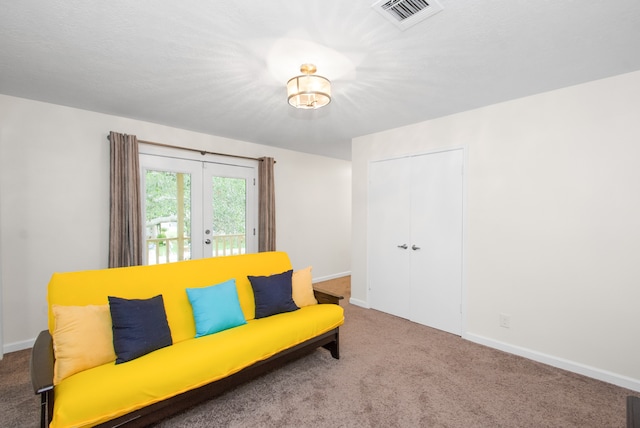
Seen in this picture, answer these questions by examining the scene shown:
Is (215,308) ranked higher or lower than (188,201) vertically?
lower

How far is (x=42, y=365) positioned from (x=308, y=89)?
2269 mm

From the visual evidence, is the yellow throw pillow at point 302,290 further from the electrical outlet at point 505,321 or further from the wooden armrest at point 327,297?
the electrical outlet at point 505,321

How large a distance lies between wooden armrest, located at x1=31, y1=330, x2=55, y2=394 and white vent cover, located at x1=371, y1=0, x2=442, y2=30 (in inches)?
98.1

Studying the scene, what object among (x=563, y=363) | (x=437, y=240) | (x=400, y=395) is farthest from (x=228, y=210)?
(x=563, y=363)

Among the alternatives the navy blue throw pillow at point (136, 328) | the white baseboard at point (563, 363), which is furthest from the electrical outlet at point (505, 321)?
the navy blue throw pillow at point (136, 328)

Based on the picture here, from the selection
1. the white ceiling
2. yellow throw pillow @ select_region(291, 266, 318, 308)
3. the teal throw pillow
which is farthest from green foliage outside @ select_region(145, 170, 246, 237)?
yellow throw pillow @ select_region(291, 266, 318, 308)

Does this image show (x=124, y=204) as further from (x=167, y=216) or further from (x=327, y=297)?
(x=327, y=297)

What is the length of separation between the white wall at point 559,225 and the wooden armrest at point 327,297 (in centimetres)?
149

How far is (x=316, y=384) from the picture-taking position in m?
2.26

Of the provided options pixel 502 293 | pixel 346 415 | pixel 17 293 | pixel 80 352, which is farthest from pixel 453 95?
pixel 17 293

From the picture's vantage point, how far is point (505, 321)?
287 cm

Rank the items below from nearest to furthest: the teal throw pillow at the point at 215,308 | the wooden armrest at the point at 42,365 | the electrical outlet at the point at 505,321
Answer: the wooden armrest at the point at 42,365
the teal throw pillow at the point at 215,308
the electrical outlet at the point at 505,321

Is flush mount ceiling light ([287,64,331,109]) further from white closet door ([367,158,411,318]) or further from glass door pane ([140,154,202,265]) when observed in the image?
glass door pane ([140,154,202,265])

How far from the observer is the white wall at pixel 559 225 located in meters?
2.28
